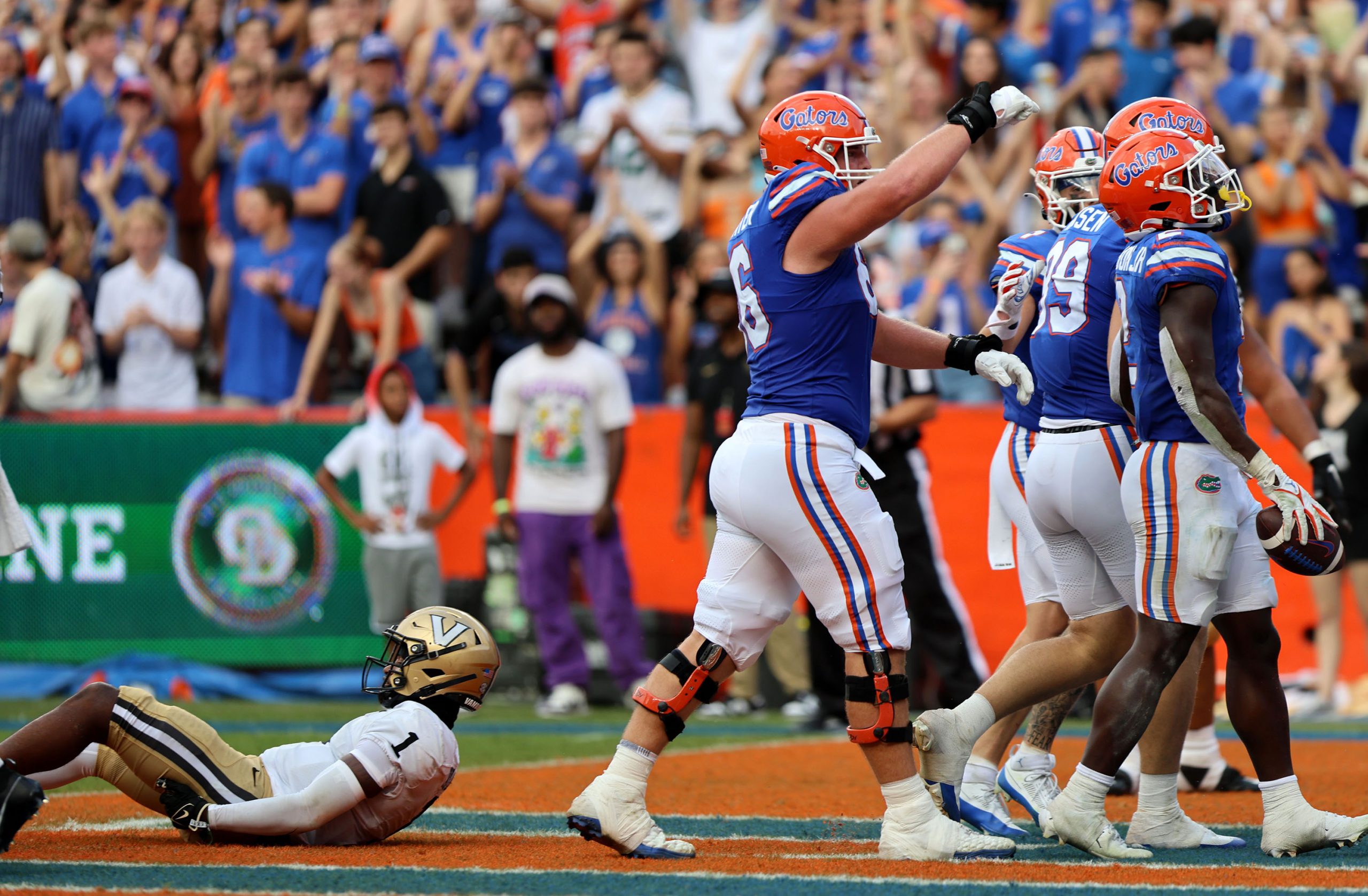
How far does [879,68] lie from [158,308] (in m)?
5.91

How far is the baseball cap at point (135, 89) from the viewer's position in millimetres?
14586

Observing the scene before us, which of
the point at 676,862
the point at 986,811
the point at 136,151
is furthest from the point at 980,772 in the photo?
the point at 136,151

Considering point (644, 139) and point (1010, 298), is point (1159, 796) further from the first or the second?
point (644, 139)

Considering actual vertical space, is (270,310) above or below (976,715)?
above

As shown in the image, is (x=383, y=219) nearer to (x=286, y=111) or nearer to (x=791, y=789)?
(x=286, y=111)

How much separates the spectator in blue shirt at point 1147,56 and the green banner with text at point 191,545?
21.2 feet

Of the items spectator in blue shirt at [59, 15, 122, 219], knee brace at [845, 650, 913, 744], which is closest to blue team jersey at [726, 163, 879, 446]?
knee brace at [845, 650, 913, 744]

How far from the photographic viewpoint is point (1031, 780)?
21.4 ft

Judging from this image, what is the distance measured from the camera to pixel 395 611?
1199 cm

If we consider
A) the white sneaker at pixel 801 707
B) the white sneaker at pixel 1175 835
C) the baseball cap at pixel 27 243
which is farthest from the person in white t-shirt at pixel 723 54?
the white sneaker at pixel 1175 835

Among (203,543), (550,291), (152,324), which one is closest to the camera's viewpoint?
(550,291)

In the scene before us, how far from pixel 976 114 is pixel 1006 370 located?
2.66 ft

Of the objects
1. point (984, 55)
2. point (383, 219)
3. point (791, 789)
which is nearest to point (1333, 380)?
point (984, 55)

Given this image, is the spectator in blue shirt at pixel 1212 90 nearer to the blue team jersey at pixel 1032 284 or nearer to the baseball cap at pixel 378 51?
the baseball cap at pixel 378 51
